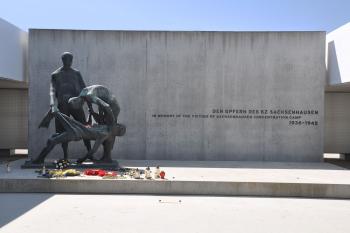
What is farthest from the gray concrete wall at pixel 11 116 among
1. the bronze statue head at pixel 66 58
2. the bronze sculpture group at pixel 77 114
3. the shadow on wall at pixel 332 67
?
the shadow on wall at pixel 332 67

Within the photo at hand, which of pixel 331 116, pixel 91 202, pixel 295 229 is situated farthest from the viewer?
pixel 331 116

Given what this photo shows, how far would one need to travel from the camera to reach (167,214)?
20.9 ft

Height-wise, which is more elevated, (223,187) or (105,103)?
(105,103)

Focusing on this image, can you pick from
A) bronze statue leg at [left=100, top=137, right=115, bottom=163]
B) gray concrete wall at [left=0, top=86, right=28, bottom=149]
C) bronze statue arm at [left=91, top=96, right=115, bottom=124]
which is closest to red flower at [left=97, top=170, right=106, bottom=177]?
bronze statue leg at [left=100, top=137, right=115, bottom=163]

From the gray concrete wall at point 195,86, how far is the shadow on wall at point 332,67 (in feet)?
1.08

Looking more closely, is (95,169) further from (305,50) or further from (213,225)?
(305,50)

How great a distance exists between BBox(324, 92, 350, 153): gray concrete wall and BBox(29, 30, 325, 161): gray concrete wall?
286cm

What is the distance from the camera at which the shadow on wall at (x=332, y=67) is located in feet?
39.9

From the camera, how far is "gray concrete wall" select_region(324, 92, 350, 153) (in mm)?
15195

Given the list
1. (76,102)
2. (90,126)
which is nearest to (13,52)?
(76,102)

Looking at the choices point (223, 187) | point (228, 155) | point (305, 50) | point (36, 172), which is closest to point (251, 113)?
point (228, 155)

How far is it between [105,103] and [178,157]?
4.29m

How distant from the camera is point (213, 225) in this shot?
573 centimetres

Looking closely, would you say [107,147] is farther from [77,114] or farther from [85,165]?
[77,114]
